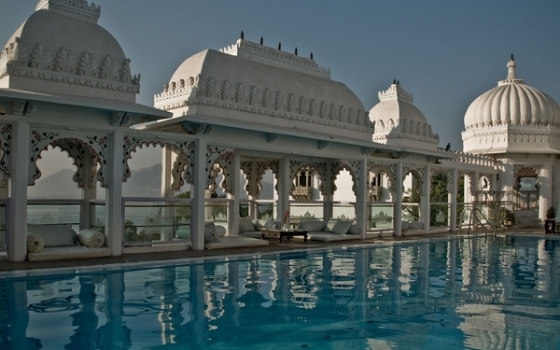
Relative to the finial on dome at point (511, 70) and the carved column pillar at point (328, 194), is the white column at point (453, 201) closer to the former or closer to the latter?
the carved column pillar at point (328, 194)

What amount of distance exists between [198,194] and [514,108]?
16778mm

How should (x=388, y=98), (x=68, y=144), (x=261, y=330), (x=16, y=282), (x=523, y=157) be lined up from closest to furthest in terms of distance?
(x=261, y=330)
(x=16, y=282)
(x=68, y=144)
(x=388, y=98)
(x=523, y=157)

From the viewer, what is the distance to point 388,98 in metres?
19.1

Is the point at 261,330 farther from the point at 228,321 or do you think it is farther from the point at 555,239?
the point at 555,239

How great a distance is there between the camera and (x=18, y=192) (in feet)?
31.8

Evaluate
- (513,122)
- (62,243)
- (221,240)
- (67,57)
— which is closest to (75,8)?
(67,57)

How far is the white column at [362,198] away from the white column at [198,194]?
233 inches

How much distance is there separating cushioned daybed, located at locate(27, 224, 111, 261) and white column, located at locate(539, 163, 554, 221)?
732 inches

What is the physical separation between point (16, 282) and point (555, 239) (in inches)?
630

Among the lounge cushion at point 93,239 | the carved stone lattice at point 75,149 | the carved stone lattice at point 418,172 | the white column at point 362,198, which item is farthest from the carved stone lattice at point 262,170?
the lounge cushion at point 93,239

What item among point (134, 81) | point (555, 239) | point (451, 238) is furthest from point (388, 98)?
point (134, 81)

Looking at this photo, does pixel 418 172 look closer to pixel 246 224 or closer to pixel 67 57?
pixel 246 224

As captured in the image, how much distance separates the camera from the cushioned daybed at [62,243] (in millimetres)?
9898

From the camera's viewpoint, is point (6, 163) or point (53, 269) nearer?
point (53, 269)
